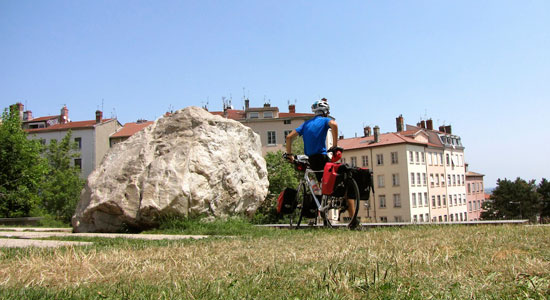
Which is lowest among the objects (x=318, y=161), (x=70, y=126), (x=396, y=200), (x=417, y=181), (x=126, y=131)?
(x=396, y=200)

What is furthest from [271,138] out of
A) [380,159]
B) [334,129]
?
[334,129]

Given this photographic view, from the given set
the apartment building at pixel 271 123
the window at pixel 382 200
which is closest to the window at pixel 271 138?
the apartment building at pixel 271 123

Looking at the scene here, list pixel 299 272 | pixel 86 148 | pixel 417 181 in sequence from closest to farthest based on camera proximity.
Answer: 1. pixel 299 272
2. pixel 86 148
3. pixel 417 181

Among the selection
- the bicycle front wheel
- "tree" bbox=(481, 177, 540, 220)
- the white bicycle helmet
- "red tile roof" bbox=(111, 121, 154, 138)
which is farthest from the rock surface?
"tree" bbox=(481, 177, 540, 220)

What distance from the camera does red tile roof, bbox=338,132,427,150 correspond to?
74.0 meters

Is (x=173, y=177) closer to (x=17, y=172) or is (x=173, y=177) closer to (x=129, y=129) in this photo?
(x=17, y=172)

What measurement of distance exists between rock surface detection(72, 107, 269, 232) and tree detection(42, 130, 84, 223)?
4396 cm

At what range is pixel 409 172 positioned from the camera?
238 ft

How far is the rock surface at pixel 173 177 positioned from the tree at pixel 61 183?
43955mm

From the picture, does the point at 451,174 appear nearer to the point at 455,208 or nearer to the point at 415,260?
the point at 455,208

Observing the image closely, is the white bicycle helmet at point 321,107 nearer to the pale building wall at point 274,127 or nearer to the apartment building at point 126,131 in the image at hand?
the pale building wall at point 274,127

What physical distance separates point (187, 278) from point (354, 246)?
76.5 inches

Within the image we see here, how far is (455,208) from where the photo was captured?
3410 inches

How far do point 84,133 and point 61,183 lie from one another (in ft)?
44.3
